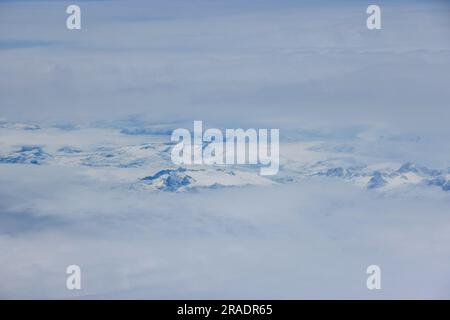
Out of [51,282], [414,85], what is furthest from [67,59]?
[414,85]

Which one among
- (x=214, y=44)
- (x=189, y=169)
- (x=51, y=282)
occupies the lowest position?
(x=51, y=282)

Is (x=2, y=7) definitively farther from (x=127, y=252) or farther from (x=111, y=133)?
(x=127, y=252)

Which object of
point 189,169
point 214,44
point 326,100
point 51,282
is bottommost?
point 51,282

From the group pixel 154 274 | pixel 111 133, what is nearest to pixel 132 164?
pixel 111 133

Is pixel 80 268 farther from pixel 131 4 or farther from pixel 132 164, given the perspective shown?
pixel 131 4

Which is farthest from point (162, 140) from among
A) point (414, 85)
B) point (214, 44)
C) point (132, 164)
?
point (414, 85)

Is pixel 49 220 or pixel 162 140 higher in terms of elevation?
pixel 162 140

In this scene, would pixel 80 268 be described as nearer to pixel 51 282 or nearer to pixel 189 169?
pixel 51 282

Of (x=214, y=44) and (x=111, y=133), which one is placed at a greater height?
(x=214, y=44)
